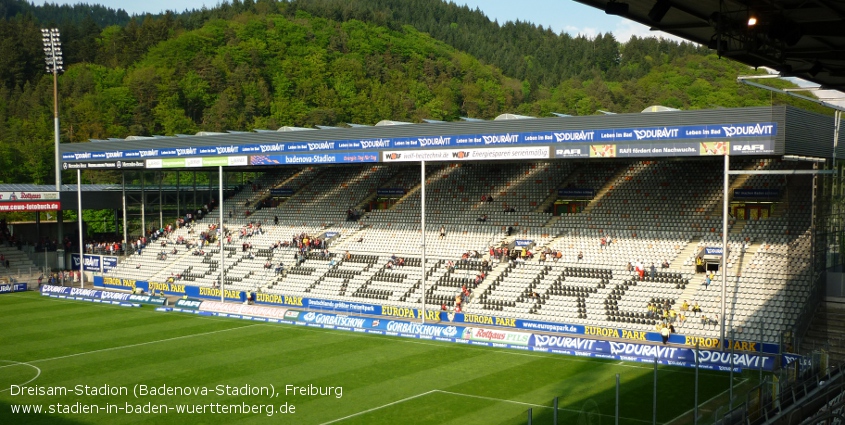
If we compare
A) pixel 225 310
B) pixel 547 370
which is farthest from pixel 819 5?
pixel 225 310

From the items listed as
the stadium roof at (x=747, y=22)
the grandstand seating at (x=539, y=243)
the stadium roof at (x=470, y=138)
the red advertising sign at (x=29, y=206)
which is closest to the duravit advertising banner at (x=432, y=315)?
the grandstand seating at (x=539, y=243)

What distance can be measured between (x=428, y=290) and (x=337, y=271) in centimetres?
637

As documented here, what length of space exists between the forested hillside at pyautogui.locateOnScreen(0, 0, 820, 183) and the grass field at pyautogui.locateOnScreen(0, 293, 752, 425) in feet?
215

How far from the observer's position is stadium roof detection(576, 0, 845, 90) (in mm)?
11578

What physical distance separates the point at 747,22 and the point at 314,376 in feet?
59.0

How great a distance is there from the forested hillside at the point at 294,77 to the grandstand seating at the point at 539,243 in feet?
162

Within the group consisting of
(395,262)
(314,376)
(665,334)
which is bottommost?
(314,376)

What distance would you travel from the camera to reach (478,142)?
37.1m

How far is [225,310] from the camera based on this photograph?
39.1 m

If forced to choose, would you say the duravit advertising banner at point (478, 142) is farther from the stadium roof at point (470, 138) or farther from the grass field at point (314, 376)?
the grass field at point (314, 376)

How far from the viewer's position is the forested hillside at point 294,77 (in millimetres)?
100312

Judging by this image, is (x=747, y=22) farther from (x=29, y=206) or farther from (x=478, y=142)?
(x=29, y=206)

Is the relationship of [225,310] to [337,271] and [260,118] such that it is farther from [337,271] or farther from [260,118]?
[260,118]

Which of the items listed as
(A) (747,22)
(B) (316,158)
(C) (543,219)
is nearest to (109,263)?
(B) (316,158)
